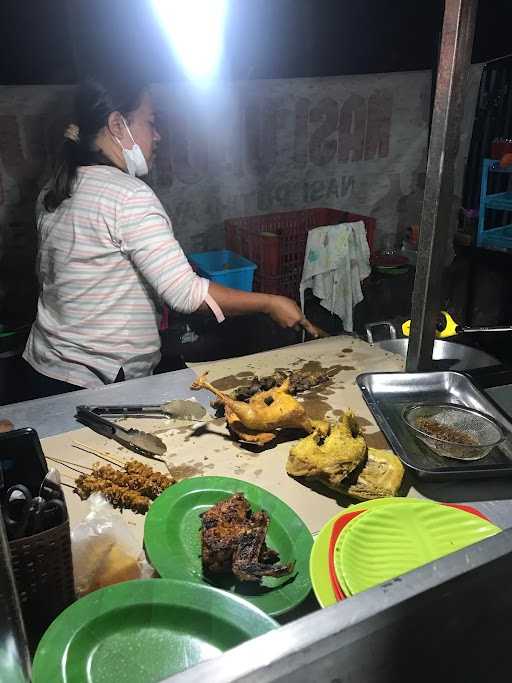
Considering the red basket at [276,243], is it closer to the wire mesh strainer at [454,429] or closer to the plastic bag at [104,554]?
the wire mesh strainer at [454,429]

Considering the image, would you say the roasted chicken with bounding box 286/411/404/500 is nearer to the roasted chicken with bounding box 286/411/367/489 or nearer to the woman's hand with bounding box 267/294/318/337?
the roasted chicken with bounding box 286/411/367/489

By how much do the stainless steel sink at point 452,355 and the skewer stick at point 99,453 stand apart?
1.22m

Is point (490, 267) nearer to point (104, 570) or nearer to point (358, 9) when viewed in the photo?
point (358, 9)

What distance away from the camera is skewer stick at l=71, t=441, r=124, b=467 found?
60.2 inches

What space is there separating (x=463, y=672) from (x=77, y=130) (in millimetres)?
2416

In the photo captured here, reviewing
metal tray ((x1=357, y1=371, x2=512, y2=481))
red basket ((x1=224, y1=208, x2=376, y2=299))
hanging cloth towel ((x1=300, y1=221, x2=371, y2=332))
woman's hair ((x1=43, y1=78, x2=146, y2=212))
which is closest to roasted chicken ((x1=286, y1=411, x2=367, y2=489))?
metal tray ((x1=357, y1=371, x2=512, y2=481))

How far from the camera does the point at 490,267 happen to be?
5172 millimetres

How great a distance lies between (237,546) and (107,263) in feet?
5.05

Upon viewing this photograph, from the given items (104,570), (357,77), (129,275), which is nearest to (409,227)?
(357,77)

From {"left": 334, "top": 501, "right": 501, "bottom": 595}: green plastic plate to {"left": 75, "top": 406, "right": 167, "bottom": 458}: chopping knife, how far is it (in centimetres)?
65

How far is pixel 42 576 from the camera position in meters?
0.94

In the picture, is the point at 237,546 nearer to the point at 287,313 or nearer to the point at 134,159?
the point at 287,313

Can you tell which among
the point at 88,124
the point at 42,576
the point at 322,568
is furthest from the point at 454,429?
the point at 88,124

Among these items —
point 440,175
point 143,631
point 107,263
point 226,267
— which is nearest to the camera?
point 143,631
